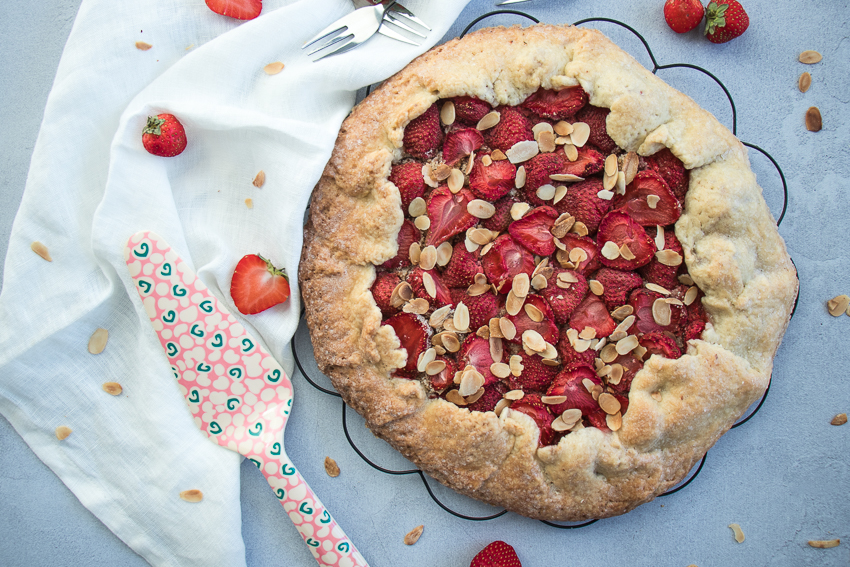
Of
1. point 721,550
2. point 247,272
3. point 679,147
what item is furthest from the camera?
point 721,550

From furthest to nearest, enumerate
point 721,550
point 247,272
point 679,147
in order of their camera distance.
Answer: point 721,550, point 247,272, point 679,147

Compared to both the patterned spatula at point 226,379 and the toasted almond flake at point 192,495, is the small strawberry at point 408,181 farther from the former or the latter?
the toasted almond flake at point 192,495

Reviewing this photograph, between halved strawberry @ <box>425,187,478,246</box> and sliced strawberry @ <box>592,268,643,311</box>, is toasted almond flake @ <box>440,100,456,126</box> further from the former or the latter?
sliced strawberry @ <box>592,268,643,311</box>

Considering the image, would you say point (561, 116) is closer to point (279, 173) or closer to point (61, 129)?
point (279, 173)

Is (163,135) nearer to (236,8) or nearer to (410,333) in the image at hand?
(236,8)

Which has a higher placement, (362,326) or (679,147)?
(679,147)

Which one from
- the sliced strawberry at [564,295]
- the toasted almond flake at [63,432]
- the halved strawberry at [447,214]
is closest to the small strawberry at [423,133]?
the halved strawberry at [447,214]

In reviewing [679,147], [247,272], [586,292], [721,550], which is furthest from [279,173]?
[721,550]
